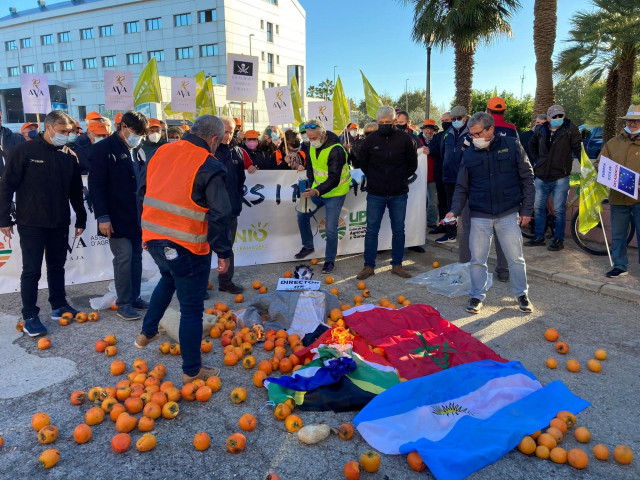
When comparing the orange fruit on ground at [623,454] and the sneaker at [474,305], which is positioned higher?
the sneaker at [474,305]

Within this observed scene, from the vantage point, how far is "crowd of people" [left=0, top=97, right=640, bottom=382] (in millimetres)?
3506

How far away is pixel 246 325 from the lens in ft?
16.2

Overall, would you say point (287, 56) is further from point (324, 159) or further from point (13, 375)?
point (13, 375)

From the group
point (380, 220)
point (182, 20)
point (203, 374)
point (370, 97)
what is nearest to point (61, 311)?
point (203, 374)

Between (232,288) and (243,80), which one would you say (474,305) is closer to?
(232,288)

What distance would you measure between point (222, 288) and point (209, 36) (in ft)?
161

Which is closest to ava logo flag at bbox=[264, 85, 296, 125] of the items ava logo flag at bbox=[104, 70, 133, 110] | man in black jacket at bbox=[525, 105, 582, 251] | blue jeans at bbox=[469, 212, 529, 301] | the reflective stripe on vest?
the reflective stripe on vest

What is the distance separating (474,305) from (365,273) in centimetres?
179

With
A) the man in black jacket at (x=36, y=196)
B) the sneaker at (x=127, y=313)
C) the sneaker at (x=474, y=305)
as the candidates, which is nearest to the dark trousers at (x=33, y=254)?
the man in black jacket at (x=36, y=196)

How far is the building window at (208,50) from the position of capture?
48844 millimetres

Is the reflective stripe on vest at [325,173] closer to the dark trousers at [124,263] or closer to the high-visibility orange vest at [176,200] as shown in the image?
the dark trousers at [124,263]

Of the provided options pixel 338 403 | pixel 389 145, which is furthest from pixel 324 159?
pixel 338 403

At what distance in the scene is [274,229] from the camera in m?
7.83

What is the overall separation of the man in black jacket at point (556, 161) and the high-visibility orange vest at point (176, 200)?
6312mm
